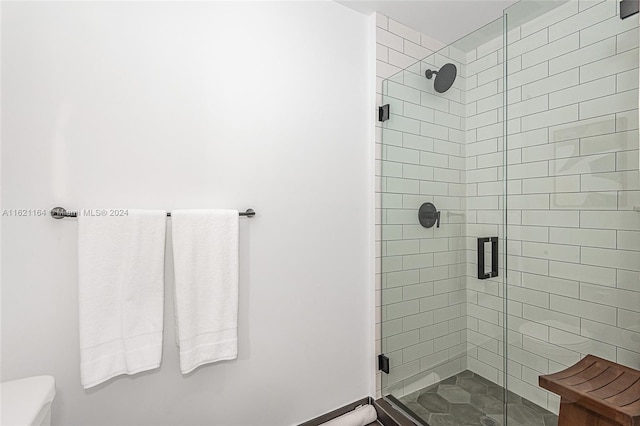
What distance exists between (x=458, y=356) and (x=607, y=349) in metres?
0.61

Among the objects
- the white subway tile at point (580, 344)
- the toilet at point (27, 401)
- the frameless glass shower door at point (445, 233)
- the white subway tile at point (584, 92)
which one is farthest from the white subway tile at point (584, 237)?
the toilet at point (27, 401)

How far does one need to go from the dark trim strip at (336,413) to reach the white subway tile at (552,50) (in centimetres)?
190

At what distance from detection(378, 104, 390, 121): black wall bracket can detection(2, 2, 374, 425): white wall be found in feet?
0.21

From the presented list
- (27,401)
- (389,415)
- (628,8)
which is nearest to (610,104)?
(628,8)

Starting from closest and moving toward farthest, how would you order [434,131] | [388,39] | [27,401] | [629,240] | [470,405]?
[27,401], [629,240], [470,405], [434,131], [388,39]

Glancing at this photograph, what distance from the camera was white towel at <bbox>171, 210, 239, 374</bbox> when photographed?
4.45ft

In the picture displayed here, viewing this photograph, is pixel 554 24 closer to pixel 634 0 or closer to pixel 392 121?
pixel 634 0

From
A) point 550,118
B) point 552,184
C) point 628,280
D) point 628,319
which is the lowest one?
point 628,319

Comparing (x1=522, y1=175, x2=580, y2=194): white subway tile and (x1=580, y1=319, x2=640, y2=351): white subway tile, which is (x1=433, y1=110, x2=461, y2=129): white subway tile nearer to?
(x1=522, y1=175, x2=580, y2=194): white subway tile

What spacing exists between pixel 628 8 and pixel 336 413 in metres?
2.16

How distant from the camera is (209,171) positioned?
149 centimetres

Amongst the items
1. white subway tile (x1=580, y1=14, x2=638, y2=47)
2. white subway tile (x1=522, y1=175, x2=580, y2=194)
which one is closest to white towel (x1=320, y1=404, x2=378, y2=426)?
white subway tile (x1=522, y1=175, x2=580, y2=194)

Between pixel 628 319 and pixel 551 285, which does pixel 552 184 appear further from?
pixel 628 319

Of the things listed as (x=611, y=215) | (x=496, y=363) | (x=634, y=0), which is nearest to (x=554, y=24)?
(x=634, y=0)
